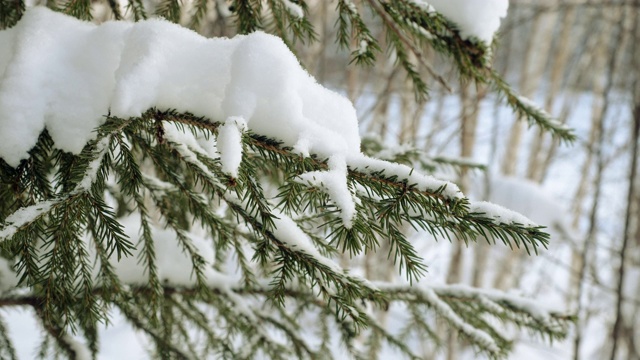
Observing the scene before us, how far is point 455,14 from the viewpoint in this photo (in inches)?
46.1

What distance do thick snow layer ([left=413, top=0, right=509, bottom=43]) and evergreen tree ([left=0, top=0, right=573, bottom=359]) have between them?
0.08ft

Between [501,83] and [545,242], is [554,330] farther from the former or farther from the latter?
[545,242]

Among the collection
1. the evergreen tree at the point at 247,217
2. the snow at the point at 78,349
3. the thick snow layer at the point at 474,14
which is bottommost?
the snow at the point at 78,349

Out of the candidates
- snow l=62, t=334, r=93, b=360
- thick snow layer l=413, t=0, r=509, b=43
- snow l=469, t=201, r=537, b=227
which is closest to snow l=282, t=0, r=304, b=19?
thick snow layer l=413, t=0, r=509, b=43

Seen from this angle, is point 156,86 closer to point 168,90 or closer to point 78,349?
point 168,90

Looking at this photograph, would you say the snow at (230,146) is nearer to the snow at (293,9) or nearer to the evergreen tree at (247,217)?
the evergreen tree at (247,217)

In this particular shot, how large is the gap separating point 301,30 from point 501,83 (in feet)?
1.70

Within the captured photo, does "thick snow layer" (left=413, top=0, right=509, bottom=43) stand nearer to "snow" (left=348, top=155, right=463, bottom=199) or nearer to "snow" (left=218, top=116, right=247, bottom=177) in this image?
"snow" (left=348, top=155, right=463, bottom=199)

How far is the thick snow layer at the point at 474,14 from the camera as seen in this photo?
44.9 inches

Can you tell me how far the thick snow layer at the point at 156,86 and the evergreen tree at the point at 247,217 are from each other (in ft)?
0.07

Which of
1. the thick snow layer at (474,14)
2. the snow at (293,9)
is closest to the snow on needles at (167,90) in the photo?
the snow at (293,9)

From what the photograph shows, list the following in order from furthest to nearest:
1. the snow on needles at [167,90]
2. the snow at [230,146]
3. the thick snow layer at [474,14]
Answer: the thick snow layer at [474,14]
the snow on needles at [167,90]
the snow at [230,146]

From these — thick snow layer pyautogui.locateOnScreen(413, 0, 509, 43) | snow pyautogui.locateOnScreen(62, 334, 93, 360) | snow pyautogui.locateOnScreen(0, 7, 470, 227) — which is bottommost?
snow pyautogui.locateOnScreen(62, 334, 93, 360)

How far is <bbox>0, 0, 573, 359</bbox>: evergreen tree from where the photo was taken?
0.74 metres
